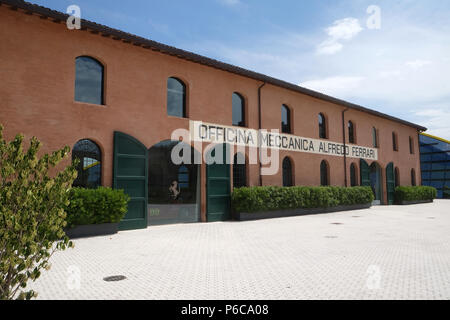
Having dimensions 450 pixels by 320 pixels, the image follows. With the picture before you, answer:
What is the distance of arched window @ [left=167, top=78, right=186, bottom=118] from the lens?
1268cm

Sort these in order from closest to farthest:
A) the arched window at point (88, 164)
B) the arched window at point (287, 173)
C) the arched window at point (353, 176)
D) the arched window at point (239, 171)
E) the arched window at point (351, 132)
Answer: the arched window at point (88, 164) < the arched window at point (239, 171) < the arched window at point (287, 173) < the arched window at point (353, 176) < the arched window at point (351, 132)

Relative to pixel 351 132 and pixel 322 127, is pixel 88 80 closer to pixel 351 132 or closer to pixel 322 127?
pixel 322 127

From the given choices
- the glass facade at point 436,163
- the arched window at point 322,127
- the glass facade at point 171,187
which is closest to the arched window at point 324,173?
the arched window at point 322,127

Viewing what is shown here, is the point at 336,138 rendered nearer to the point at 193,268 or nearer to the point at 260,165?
the point at 260,165

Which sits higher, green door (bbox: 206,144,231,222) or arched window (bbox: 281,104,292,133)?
arched window (bbox: 281,104,292,133)

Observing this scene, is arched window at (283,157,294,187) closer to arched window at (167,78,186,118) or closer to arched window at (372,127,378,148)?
arched window at (167,78,186,118)

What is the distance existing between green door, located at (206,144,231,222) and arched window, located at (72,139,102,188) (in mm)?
4397

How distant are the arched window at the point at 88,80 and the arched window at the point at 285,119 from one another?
9.61 m

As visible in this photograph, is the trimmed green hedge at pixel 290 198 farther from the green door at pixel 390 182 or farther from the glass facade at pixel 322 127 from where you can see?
the green door at pixel 390 182

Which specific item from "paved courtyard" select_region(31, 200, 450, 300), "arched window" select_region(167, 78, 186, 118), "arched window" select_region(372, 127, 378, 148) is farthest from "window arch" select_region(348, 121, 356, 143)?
"arched window" select_region(167, 78, 186, 118)

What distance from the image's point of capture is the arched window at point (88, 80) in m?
10.5

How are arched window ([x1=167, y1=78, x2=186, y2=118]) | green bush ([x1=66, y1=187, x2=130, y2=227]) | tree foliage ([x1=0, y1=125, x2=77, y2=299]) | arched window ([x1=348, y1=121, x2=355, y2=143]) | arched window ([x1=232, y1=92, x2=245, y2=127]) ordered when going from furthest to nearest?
arched window ([x1=348, y1=121, x2=355, y2=143]) → arched window ([x1=232, y1=92, x2=245, y2=127]) → arched window ([x1=167, y1=78, x2=186, y2=118]) → green bush ([x1=66, y1=187, x2=130, y2=227]) → tree foliage ([x1=0, y1=125, x2=77, y2=299])

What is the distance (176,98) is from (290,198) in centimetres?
708
